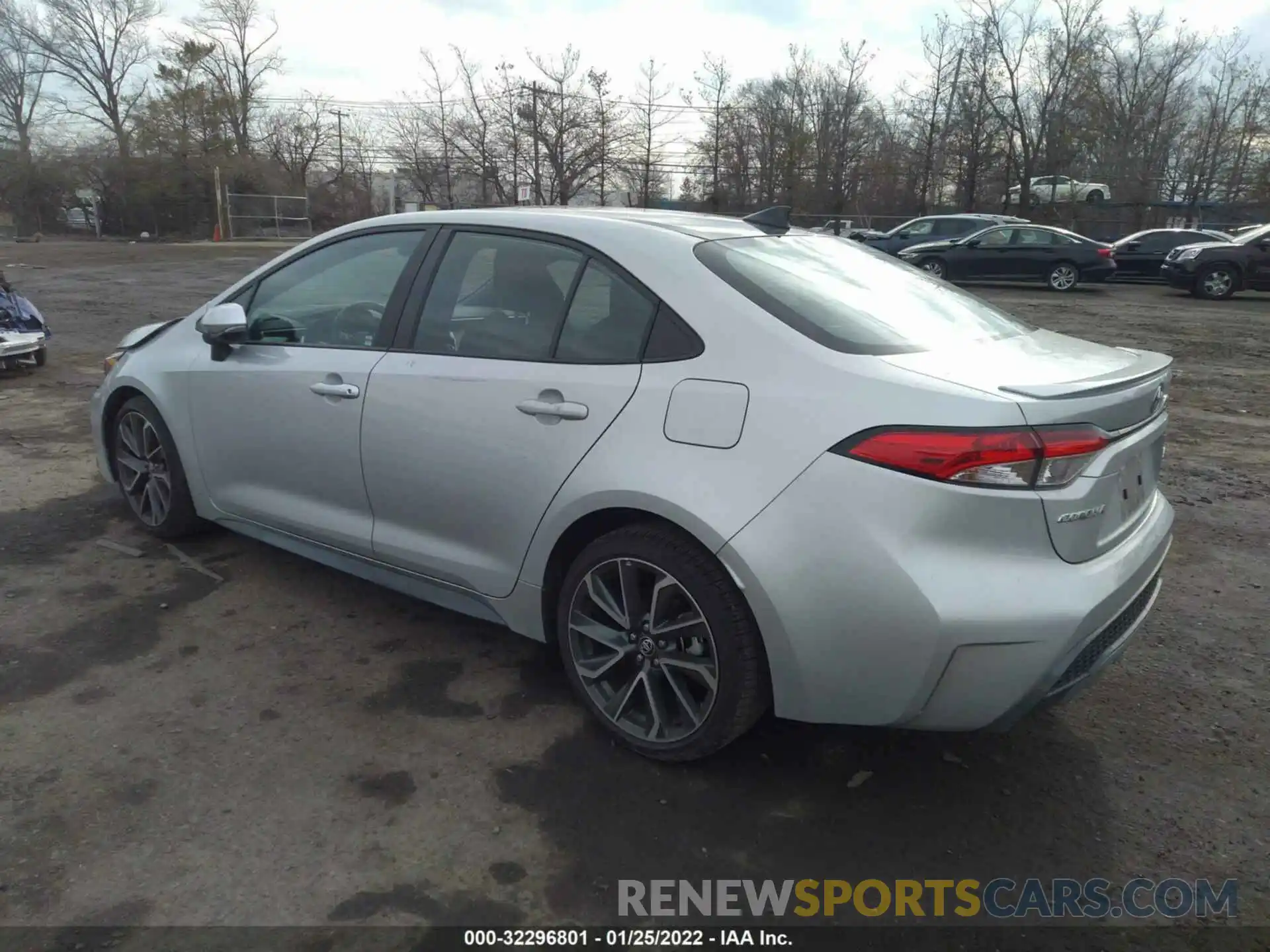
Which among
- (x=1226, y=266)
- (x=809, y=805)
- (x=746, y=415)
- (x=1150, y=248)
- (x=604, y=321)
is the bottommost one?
(x=809, y=805)

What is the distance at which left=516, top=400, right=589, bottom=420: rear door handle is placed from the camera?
110 inches

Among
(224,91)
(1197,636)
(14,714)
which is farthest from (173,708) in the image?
(224,91)

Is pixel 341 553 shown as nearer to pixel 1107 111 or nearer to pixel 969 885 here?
pixel 969 885

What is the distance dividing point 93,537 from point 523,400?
293 centimetres

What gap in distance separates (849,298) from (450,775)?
1886 mm

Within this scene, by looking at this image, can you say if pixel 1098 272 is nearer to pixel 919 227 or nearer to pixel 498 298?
pixel 919 227

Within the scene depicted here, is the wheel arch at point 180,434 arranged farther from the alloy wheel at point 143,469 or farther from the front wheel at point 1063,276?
the front wheel at point 1063,276

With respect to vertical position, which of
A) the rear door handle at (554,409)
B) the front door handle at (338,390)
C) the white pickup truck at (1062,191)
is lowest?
the front door handle at (338,390)

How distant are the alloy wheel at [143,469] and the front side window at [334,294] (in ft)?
2.94

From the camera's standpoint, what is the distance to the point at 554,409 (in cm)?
285

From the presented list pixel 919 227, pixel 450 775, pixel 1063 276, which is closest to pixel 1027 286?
pixel 1063 276

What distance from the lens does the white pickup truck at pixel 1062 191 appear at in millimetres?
39344

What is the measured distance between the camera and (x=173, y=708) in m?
3.11

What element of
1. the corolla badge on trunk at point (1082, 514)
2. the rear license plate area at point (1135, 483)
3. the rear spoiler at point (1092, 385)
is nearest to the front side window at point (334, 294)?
the rear spoiler at point (1092, 385)
